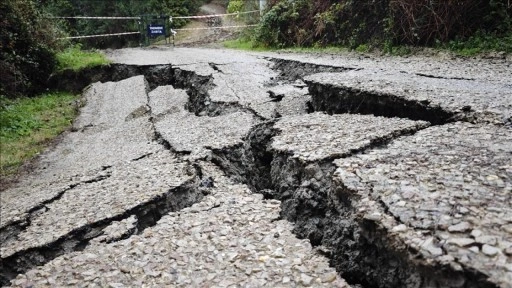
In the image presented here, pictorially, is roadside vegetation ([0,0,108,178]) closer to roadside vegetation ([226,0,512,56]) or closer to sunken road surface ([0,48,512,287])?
sunken road surface ([0,48,512,287])

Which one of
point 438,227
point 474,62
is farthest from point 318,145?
point 474,62

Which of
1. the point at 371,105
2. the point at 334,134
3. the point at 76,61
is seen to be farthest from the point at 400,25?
the point at 76,61

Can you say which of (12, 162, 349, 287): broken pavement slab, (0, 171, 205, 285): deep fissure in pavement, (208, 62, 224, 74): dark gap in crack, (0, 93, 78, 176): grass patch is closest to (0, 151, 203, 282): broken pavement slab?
(0, 171, 205, 285): deep fissure in pavement

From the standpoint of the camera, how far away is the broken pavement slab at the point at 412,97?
2.75 metres

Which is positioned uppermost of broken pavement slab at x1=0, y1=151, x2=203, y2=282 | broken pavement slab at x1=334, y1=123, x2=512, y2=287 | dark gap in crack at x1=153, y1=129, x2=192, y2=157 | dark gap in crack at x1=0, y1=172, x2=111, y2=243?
broken pavement slab at x1=334, y1=123, x2=512, y2=287

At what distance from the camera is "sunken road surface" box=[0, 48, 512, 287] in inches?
60.8

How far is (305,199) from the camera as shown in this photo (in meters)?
2.30

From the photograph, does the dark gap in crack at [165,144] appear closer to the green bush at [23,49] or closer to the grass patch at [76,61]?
the green bush at [23,49]

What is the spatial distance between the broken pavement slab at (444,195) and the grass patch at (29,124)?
5.25 m

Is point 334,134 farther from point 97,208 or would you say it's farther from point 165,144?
point 165,144

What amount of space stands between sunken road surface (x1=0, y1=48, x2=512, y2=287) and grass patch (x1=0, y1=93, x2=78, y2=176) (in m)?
1.54

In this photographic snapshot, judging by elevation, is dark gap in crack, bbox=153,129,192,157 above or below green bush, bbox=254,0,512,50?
below

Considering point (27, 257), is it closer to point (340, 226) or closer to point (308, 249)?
point (308, 249)

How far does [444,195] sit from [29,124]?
7530mm
